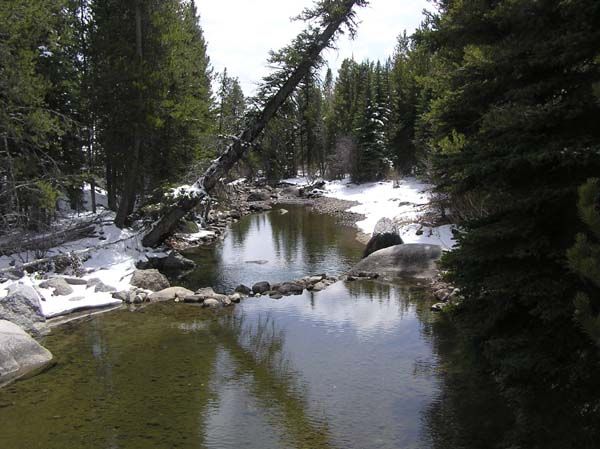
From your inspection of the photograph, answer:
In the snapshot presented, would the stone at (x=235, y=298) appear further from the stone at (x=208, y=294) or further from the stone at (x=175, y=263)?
the stone at (x=175, y=263)

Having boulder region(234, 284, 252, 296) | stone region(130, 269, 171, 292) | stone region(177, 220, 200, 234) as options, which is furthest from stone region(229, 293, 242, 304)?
stone region(177, 220, 200, 234)

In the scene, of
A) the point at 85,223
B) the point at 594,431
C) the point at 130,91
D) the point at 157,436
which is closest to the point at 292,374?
the point at 157,436

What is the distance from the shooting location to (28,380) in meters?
7.85

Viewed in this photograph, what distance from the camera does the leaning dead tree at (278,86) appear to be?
15797mm

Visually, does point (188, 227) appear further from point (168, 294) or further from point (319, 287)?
point (319, 287)

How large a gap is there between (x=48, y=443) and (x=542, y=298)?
5.87 metres

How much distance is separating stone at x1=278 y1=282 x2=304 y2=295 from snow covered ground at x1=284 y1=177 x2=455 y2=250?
3967 mm

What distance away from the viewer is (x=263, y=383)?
7.84m

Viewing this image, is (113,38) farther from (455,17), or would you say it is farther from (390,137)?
(390,137)

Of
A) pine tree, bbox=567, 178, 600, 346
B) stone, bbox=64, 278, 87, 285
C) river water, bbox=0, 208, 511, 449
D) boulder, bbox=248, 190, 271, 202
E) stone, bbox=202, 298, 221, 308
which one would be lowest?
river water, bbox=0, 208, 511, 449

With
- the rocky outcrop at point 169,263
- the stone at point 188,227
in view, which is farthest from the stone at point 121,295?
the stone at point 188,227

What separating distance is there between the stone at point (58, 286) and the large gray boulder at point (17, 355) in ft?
9.97

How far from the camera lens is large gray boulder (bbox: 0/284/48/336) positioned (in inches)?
386

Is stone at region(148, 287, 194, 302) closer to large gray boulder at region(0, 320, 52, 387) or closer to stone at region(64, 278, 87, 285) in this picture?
stone at region(64, 278, 87, 285)
